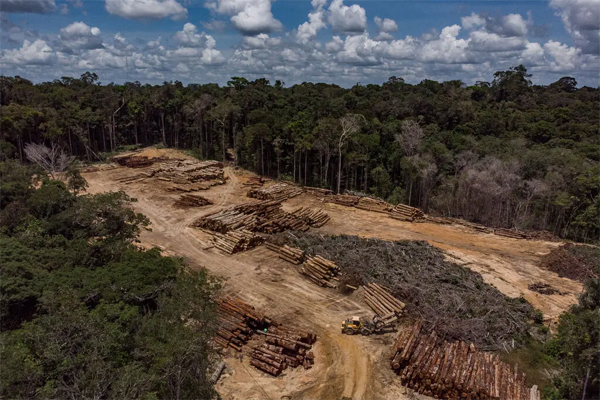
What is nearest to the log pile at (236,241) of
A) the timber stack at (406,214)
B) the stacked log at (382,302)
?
the stacked log at (382,302)

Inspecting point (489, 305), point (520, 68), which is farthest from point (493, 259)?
point (520, 68)

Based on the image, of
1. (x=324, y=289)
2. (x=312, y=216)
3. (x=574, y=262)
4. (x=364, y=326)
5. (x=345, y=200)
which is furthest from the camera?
(x=345, y=200)

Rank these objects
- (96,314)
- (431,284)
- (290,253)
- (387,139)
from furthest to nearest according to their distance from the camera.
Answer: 1. (387,139)
2. (290,253)
3. (431,284)
4. (96,314)

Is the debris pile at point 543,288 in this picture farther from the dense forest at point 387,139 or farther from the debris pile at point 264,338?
the debris pile at point 264,338

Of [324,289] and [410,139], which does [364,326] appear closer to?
[324,289]

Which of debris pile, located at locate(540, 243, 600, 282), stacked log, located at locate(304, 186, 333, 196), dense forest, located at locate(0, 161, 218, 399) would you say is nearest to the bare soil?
debris pile, located at locate(540, 243, 600, 282)

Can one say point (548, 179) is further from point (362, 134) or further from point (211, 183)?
point (211, 183)

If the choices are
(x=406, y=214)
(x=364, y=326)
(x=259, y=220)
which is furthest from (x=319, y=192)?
(x=364, y=326)
